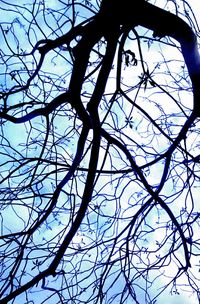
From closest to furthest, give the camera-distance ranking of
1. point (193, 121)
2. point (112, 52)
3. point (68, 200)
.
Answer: point (112, 52) → point (193, 121) → point (68, 200)

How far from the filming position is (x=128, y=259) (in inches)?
133

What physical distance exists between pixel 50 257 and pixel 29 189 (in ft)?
1.84

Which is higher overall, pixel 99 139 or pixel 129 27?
pixel 129 27

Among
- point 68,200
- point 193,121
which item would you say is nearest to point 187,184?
point 193,121

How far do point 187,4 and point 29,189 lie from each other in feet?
6.00

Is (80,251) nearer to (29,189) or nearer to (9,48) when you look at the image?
(29,189)

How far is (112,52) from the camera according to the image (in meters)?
2.82

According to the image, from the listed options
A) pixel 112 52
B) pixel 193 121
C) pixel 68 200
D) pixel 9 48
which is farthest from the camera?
pixel 68 200

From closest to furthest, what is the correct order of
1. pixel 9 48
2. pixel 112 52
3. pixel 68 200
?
pixel 112 52 < pixel 9 48 < pixel 68 200

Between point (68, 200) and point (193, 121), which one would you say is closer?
point (193, 121)

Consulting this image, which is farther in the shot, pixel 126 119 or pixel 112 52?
pixel 126 119

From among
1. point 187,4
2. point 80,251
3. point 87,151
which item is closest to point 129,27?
point 187,4

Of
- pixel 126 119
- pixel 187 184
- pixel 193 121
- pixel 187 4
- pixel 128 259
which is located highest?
pixel 187 4

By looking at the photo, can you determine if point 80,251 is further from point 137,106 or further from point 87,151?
point 137,106
